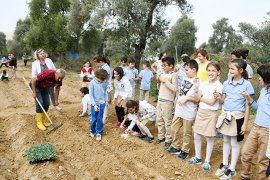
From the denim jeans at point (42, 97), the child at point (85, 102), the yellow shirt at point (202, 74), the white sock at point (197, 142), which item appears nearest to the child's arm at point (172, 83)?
the yellow shirt at point (202, 74)

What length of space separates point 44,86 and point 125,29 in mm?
Result: 10272

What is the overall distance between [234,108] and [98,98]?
3.07m

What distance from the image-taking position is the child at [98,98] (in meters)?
6.50

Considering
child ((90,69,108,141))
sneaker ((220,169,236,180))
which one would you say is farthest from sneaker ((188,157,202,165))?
child ((90,69,108,141))

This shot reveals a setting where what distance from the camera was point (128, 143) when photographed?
659 centimetres

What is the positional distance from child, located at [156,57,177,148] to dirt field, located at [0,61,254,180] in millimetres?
480

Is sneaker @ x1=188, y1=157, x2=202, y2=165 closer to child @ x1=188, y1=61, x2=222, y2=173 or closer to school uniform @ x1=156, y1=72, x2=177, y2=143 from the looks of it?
child @ x1=188, y1=61, x2=222, y2=173

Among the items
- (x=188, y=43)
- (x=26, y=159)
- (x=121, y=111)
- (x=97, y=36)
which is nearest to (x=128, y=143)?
(x=121, y=111)

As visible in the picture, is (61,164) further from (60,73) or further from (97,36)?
(97,36)

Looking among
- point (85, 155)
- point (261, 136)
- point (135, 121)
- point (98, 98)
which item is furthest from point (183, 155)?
point (98, 98)

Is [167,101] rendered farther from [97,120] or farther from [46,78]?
[46,78]

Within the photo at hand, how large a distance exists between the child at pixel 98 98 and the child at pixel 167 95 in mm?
1350

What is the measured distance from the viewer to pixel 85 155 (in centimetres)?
596

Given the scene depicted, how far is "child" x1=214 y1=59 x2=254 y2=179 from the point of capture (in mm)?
4684
